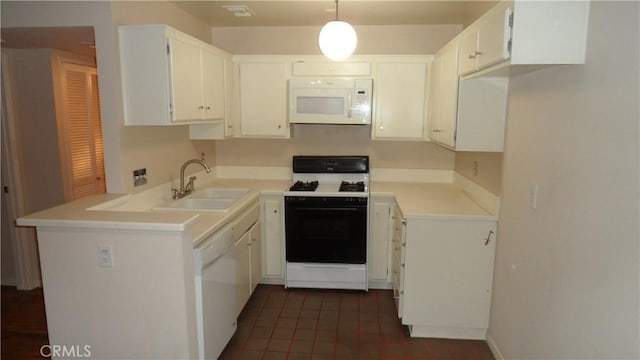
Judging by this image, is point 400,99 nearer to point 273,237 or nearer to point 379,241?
point 379,241

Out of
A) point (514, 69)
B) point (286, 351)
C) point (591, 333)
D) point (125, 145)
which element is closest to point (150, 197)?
point (125, 145)

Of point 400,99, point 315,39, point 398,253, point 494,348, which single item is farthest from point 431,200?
point 315,39

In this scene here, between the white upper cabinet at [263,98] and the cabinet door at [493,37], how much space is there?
200 cm

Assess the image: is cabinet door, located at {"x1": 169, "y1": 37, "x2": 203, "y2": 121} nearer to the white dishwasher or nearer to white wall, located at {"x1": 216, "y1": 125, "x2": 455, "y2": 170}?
the white dishwasher

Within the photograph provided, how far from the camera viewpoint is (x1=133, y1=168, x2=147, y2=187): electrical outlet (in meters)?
2.81

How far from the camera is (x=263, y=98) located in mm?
3828

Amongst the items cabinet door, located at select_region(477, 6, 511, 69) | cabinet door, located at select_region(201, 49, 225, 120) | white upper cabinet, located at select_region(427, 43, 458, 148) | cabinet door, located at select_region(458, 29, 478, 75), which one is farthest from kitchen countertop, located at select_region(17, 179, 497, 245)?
cabinet door, located at select_region(477, 6, 511, 69)

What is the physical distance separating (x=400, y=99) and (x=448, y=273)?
1.67m

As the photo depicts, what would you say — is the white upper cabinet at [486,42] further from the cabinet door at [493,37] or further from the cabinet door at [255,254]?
the cabinet door at [255,254]

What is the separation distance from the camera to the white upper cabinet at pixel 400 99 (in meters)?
3.68

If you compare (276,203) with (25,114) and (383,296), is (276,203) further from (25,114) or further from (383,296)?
(25,114)

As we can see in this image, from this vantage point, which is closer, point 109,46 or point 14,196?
point 109,46

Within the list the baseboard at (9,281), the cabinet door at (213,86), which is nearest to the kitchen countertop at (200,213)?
the cabinet door at (213,86)

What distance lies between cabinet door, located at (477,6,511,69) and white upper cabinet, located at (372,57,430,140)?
1457mm
